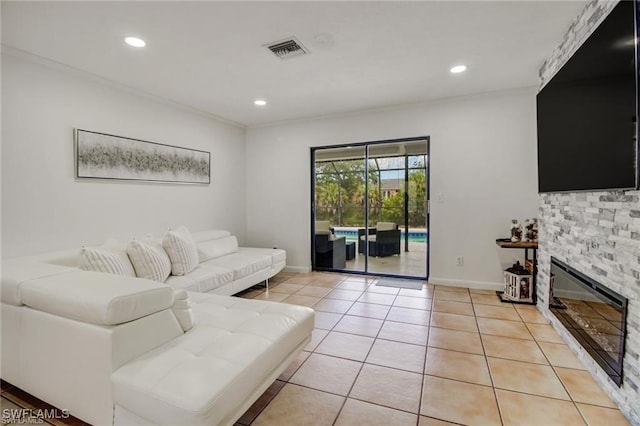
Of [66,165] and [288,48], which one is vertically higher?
[288,48]

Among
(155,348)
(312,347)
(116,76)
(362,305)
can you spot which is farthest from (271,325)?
(116,76)

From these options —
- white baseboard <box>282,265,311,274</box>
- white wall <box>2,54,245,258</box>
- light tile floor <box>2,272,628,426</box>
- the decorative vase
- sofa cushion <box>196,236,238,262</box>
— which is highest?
white wall <box>2,54,245,258</box>

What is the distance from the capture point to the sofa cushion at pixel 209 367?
121 cm

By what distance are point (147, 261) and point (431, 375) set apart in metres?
2.53

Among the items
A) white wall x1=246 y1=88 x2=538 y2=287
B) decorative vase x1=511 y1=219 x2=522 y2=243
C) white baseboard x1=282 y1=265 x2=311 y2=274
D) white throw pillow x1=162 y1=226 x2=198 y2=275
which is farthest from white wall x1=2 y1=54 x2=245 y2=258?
decorative vase x1=511 y1=219 x2=522 y2=243

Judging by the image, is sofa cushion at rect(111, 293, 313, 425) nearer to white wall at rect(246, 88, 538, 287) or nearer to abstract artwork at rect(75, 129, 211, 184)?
abstract artwork at rect(75, 129, 211, 184)

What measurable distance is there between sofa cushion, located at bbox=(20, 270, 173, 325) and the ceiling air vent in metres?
2.10

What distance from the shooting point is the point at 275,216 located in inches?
206

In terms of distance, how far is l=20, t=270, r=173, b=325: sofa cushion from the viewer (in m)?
1.40

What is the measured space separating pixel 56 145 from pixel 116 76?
902 millimetres

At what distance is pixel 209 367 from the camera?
1384mm

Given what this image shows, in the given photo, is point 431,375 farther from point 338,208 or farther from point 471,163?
point 338,208

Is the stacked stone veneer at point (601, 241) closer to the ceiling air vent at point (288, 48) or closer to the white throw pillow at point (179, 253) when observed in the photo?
the ceiling air vent at point (288, 48)

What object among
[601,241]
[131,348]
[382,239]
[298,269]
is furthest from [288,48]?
[298,269]
